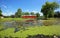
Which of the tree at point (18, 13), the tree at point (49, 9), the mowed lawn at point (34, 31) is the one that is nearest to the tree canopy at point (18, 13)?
the tree at point (18, 13)

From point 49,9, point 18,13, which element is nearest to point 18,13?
point 18,13

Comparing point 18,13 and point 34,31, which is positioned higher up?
point 18,13

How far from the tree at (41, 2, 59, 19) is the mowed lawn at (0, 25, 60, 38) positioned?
0.21 meters

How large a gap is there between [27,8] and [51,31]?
60 cm

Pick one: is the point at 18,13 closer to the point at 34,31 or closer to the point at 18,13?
the point at 18,13

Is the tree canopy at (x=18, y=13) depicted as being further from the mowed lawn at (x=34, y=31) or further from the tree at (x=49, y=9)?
the tree at (x=49, y=9)

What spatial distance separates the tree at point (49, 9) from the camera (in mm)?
2217

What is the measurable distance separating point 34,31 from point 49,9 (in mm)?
460

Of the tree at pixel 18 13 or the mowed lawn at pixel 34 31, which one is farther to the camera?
the tree at pixel 18 13

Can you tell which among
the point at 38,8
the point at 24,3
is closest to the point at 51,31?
the point at 38,8

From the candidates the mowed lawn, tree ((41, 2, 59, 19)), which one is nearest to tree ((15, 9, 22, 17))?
the mowed lawn

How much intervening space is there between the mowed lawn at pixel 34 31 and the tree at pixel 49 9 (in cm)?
21

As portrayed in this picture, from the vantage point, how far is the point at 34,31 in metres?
2.28

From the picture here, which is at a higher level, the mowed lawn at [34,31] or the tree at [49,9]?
the tree at [49,9]
